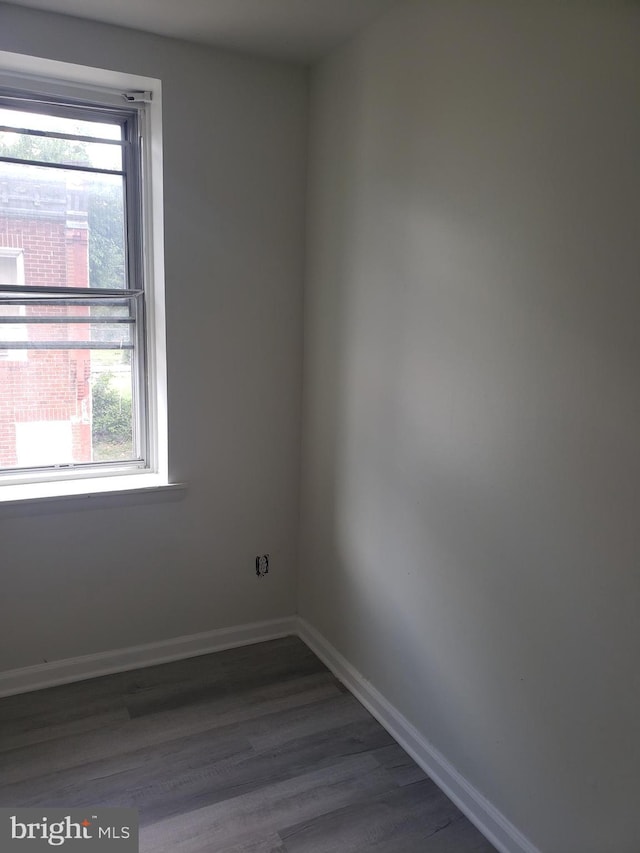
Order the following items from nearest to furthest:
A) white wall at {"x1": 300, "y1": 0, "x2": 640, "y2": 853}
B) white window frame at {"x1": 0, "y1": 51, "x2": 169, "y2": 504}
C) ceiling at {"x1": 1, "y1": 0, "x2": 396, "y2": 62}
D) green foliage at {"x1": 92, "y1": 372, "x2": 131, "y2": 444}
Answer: white wall at {"x1": 300, "y1": 0, "x2": 640, "y2": 853}
ceiling at {"x1": 1, "y1": 0, "x2": 396, "y2": 62}
white window frame at {"x1": 0, "y1": 51, "x2": 169, "y2": 504}
green foliage at {"x1": 92, "y1": 372, "x2": 131, "y2": 444}

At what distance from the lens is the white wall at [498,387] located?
155 centimetres

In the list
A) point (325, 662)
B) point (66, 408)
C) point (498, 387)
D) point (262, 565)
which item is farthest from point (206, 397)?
point (498, 387)

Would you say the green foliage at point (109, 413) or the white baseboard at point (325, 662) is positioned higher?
the green foliage at point (109, 413)

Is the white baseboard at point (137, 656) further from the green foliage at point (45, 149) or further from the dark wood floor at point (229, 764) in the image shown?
the green foliage at point (45, 149)

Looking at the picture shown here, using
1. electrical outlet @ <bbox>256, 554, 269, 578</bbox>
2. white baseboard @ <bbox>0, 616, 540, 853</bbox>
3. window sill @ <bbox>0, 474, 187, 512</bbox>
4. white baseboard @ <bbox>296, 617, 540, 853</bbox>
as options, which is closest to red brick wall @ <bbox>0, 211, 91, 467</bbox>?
window sill @ <bbox>0, 474, 187, 512</bbox>

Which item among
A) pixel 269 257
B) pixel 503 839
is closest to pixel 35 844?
pixel 503 839

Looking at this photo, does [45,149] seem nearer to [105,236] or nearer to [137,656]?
[105,236]

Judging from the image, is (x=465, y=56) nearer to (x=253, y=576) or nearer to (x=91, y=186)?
(x=91, y=186)

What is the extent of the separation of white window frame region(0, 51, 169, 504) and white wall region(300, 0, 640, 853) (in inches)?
28.1

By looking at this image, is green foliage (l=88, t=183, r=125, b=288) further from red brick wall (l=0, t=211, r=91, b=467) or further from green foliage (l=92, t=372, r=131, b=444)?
green foliage (l=92, t=372, r=131, b=444)

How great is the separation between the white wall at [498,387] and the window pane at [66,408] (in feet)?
3.13

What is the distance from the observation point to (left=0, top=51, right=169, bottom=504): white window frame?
8.34ft

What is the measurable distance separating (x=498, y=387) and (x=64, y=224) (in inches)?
74.3

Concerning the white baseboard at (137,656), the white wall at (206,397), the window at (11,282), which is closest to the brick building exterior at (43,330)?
the window at (11,282)
